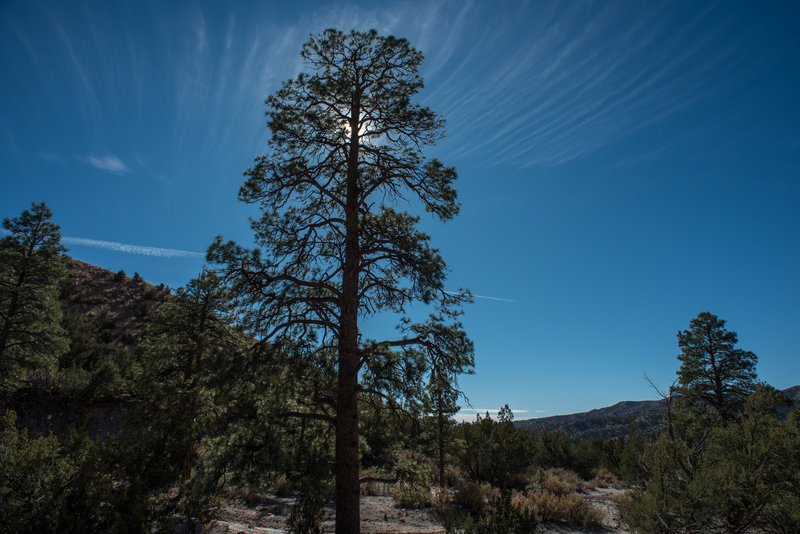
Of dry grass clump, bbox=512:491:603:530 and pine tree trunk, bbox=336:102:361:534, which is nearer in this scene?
pine tree trunk, bbox=336:102:361:534

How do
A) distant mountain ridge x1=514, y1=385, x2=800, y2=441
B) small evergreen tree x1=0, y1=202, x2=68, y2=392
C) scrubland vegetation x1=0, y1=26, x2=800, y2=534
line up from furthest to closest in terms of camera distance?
distant mountain ridge x1=514, y1=385, x2=800, y2=441
small evergreen tree x1=0, y1=202, x2=68, y2=392
scrubland vegetation x1=0, y1=26, x2=800, y2=534

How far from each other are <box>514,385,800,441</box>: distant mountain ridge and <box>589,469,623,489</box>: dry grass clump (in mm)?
29566

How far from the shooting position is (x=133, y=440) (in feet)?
17.3

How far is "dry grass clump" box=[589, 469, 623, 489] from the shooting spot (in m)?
25.8

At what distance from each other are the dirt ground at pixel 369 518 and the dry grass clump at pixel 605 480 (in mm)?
12411

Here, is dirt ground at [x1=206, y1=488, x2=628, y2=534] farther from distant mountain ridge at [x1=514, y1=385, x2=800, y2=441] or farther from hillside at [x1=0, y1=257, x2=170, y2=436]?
distant mountain ridge at [x1=514, y1=385, x2=800, y2=441]

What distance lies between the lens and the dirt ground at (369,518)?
10.3 metres

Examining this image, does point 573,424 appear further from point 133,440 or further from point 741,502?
point 133,440

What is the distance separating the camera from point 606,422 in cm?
9369

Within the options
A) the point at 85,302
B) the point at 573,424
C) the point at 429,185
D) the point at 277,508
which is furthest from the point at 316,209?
the point at 573,424

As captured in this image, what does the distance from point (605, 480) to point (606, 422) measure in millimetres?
78409

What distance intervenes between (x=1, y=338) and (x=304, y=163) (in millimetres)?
19561

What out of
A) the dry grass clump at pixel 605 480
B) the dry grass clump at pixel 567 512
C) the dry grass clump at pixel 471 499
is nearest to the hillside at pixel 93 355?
the dry grass clump at pixel 471 499

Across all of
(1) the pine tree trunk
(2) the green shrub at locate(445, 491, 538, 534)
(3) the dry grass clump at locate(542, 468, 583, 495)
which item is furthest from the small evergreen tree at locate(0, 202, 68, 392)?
(3) the dry grass clump at locate(542, 468, 583, 495)
